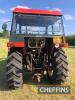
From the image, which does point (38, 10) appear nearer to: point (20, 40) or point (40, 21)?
point (40, 21)

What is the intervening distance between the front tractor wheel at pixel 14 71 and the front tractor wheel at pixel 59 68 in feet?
3.73

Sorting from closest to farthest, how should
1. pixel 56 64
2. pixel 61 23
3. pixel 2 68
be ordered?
pixel 56 64
pixel 61 23
pixel 2 68

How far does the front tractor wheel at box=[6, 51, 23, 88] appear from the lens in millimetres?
8258

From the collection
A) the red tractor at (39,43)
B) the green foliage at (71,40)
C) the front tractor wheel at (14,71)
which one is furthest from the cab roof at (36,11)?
the green foliage at (71,40)

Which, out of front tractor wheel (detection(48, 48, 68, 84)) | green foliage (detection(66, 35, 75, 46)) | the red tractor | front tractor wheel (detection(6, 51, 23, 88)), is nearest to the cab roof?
the red tractor

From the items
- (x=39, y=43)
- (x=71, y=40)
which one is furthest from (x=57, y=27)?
(x=71, y=40)

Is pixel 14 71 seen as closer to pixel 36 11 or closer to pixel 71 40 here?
pixel 36 11

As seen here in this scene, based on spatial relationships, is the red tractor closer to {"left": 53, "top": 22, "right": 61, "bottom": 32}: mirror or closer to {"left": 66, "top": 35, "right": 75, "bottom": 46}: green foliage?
{"left": 53, "top": 22, "right": 61, "bottom": 32}: mirror

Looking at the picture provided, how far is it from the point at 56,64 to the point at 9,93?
1.83m

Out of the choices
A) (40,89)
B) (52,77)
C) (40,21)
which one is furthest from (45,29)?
(40,89)

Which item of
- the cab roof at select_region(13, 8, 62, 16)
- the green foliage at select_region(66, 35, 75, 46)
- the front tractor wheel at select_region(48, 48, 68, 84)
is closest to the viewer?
the front tractor wheel at select_region(48, 48, 68, 84)

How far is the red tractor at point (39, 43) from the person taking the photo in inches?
340

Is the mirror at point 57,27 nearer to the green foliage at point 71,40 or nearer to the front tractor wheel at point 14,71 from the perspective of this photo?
the front tractor wheel at point 14,71

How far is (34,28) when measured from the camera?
9.37m
